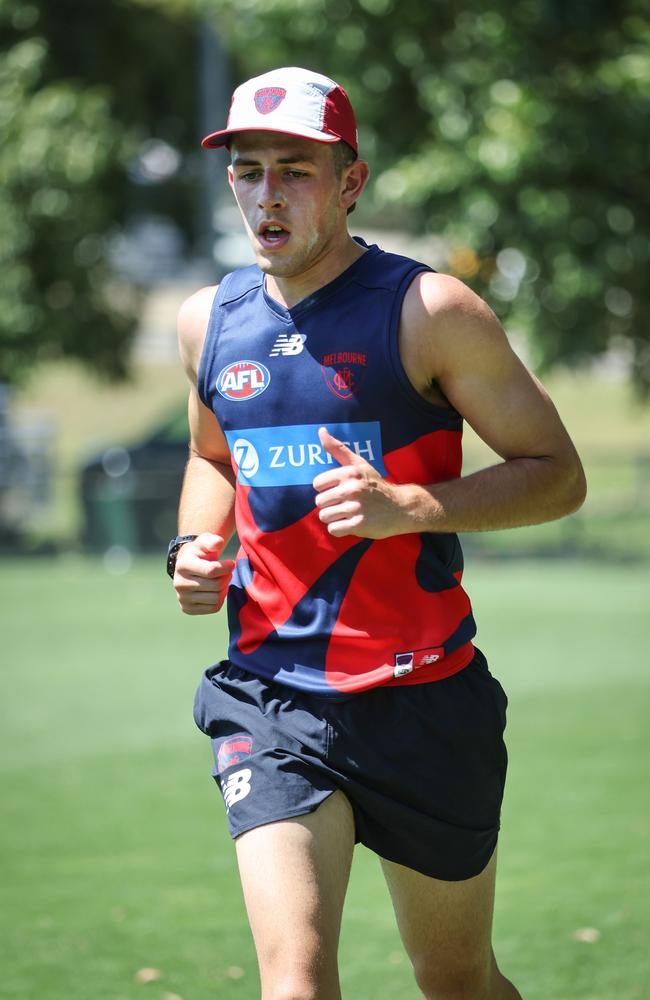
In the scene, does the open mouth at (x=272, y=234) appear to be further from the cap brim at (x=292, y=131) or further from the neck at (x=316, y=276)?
the cap brim at (x=292, y=131)

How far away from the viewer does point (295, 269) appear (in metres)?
3.52

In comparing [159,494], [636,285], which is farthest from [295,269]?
[159,494]

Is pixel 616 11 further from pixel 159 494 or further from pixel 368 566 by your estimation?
pixel 368 566

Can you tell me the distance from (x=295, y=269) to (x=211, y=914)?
138 inches

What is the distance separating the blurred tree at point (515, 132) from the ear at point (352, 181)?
12.3m

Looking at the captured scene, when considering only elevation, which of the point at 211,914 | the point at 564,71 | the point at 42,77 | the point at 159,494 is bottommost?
the point at 211,914

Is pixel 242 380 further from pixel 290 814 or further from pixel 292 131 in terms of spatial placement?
pixel 290 814

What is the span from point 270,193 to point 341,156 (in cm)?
23

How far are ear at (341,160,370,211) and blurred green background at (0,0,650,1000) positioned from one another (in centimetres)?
289

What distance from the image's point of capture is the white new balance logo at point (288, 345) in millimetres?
3535

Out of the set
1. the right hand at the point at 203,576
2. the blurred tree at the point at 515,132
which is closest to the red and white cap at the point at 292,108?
the right hand at the point at 203,576

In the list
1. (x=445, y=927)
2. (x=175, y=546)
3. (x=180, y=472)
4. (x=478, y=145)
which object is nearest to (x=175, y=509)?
(x=180, y=472)

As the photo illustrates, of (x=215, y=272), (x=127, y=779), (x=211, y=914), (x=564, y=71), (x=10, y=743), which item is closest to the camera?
(x=211, y=914)

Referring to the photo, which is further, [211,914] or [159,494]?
[159,494]
